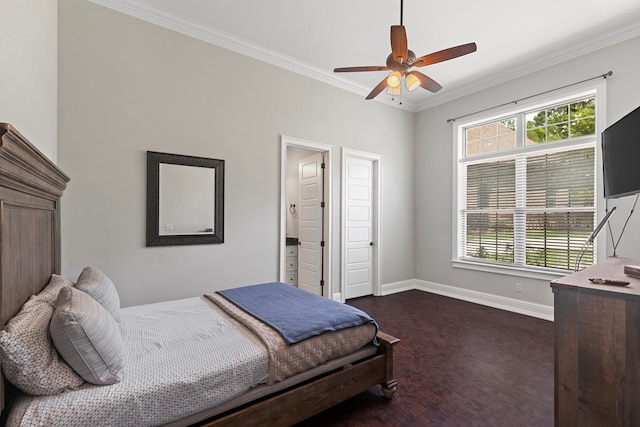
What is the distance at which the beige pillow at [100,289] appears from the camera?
175cm

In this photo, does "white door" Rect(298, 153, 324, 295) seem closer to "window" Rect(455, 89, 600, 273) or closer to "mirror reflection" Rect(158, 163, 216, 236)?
"mirror reflection" Rect(158, 163, 216, 236)

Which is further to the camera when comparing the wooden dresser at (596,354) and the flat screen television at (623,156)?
the flat screen television at (623,156)

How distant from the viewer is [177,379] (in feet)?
4.36

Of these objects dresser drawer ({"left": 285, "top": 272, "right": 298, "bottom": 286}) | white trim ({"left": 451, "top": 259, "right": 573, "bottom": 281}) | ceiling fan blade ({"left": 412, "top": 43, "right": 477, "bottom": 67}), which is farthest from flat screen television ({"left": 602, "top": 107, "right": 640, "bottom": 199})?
dresser drawer ({"left": 285, "top": 272, "right": 298, "bottom": 286})

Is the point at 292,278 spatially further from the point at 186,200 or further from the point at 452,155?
the point at 452,155

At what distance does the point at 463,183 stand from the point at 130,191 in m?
4.51

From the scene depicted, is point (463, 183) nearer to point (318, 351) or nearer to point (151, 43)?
point (318, 351)

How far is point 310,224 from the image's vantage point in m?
4.56

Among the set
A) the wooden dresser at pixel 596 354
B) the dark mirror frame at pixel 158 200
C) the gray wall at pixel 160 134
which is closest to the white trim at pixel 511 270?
the wooden dresser at pixel 596 354

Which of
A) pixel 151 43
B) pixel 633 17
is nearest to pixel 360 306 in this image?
pixel 151 43

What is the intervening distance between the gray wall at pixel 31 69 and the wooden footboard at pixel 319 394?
1.82 m

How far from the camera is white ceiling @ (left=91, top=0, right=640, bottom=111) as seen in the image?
278 centimetres

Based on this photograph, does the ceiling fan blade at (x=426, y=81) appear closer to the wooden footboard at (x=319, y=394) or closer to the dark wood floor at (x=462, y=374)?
the wooden footboard at (x=319, y=394)

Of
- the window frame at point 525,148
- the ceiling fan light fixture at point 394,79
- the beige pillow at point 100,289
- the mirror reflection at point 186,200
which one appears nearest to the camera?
the beige pillow at point 100,289
